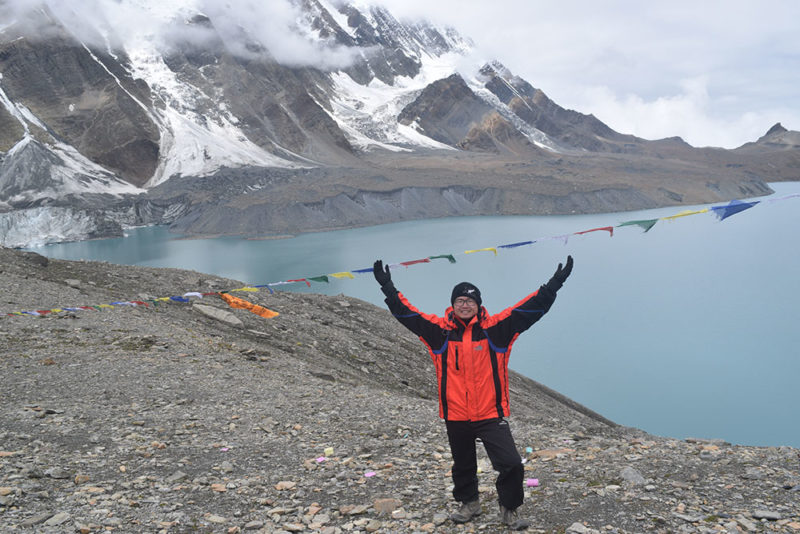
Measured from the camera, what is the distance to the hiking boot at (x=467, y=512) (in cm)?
340

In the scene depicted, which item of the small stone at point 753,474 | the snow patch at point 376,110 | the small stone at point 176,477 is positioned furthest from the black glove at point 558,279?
the snow patch at point 376,110

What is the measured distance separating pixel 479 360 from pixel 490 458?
0.56m

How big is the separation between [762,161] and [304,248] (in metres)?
112

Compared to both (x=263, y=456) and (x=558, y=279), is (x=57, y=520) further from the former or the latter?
(x=558, y=279)

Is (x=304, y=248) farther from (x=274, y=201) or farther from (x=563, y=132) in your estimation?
(x=563, y=132)

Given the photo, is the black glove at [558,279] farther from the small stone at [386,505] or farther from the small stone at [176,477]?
the small stone at [176,477]

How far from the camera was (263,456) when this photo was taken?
4.63 m

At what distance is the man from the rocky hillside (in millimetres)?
250

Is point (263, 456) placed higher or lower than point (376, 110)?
lower

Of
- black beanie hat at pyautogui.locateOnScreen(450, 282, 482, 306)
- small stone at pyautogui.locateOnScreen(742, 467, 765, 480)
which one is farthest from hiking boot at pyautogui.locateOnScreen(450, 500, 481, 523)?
small stone at pyautogui.locateOnScreen(742, 467, 765, 480)

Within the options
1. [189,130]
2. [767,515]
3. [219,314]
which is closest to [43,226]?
[189,130]

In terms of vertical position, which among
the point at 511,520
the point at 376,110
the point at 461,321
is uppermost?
the point at 376,110

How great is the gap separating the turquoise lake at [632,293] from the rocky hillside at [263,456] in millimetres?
3033

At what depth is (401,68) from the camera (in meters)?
164
